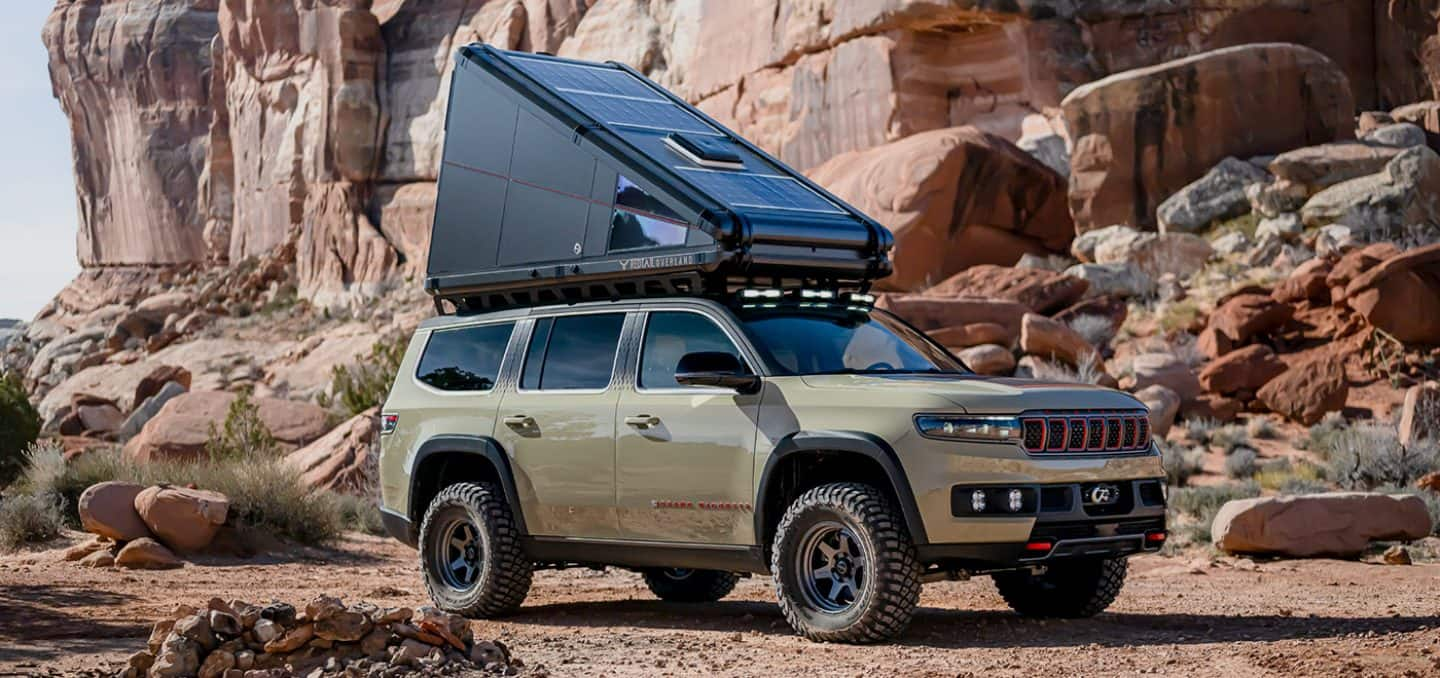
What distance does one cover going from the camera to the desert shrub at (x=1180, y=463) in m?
19.3

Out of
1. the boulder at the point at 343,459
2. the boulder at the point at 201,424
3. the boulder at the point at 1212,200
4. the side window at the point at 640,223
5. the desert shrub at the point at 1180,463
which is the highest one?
the boulder at the point at 1212,200

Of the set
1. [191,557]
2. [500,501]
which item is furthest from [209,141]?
[500,501]

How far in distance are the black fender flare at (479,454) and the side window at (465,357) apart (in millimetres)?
373

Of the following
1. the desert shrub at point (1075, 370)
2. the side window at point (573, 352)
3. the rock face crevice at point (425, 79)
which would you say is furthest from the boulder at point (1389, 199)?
the side window at point (573, 352)

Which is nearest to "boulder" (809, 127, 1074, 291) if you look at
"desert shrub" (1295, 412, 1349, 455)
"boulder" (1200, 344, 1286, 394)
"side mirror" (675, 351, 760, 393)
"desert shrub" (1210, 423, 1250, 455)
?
"boulder" (1200, 344, 1286, 394)

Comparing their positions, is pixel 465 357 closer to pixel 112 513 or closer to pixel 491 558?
pixel 491 558

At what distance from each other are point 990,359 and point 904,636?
15.5 metres

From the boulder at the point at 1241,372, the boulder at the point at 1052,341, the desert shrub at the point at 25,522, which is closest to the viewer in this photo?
the desert shrub at the point at 25,522

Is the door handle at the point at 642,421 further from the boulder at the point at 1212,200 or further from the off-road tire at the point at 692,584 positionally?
the boulder at the point at 1212,200

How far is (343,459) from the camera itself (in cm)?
1989

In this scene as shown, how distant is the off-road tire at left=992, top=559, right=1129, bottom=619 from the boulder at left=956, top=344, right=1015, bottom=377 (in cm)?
1403

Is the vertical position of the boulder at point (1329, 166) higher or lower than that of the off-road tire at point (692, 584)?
higher

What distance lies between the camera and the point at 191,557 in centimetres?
1466

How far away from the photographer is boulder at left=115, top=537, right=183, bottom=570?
14.0 metres
